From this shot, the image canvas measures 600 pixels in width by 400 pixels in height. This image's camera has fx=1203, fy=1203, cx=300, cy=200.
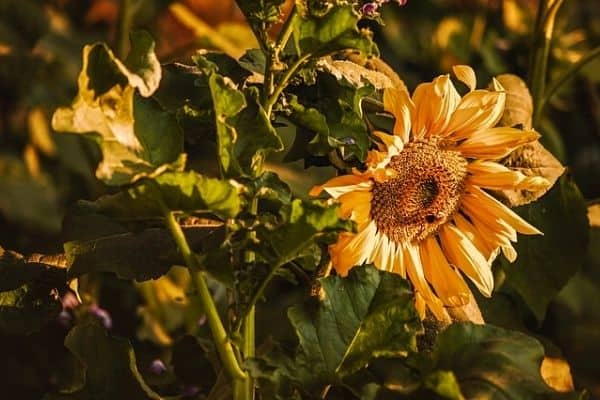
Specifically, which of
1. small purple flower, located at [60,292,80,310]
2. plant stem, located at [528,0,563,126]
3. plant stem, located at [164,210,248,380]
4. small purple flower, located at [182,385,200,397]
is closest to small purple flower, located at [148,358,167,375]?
small purple flower, located at [182,385,200,397]

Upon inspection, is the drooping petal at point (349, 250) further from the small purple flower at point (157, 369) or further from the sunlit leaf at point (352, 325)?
the small purple flower at point (157, 369)

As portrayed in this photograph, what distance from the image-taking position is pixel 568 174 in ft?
3.05

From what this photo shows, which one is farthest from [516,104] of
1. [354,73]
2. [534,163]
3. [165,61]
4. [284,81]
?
[165,61]

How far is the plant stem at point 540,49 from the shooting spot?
3.22 ft

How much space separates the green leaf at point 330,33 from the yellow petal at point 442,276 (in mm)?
178

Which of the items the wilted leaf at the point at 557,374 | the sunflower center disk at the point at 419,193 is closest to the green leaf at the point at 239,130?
the sunflower center disk at the point at 419,193

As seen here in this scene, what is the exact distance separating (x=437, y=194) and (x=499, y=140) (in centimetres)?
5

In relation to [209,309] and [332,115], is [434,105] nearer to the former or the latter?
[332,115]

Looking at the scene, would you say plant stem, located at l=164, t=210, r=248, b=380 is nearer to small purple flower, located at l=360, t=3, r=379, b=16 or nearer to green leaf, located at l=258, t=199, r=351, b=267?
green leaf, located at l=258, t=199, r=351, b=267

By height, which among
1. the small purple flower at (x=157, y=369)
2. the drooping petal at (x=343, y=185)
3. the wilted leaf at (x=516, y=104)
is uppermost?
the wilted leaf at (x=516, y=104)

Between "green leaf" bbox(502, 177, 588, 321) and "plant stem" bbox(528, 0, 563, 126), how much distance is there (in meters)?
0.09

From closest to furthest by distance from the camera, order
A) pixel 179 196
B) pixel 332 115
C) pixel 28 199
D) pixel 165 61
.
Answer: pixel 179 196 < pixel 332 115 < pixel 165 61 < pixel 28 199

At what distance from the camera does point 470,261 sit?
77 centimetres

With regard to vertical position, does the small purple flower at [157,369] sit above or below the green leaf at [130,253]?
below
